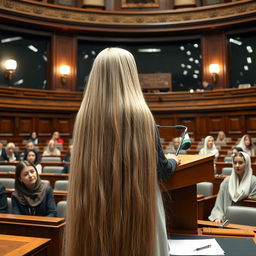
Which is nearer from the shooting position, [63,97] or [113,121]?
[113,121]

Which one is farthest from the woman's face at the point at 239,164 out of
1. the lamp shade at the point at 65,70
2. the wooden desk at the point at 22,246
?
the lamp shade at the point at 65,70

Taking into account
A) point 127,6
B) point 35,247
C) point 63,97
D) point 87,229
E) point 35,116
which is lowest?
point 35,247

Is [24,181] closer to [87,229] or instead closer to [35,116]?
[87,229]

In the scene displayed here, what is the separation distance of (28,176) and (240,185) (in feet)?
6.76

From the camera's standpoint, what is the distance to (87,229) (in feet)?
3.40

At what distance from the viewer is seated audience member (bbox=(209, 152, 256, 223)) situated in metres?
3.13

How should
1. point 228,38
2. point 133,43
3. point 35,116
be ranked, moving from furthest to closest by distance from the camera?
point 133,43, point 228,38, point 35,116

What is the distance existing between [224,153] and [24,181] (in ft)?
17.5

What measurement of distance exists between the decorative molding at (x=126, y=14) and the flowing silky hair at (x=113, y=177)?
10.1m

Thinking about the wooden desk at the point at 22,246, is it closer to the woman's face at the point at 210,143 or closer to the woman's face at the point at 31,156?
the woman's face at the point at 31,156

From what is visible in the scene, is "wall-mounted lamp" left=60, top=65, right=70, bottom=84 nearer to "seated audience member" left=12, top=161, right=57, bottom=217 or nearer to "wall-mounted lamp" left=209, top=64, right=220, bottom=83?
"wall-mounted lamp" left=209, top=64, right=220, bottom=83

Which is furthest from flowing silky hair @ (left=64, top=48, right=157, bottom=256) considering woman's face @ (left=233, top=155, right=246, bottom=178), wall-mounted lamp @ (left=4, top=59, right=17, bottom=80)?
wall-mounted lamp @ (left=4, top=59, right=17, bottom=80)

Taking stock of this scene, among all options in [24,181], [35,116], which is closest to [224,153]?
[24,181]

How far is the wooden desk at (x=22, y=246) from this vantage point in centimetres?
151
